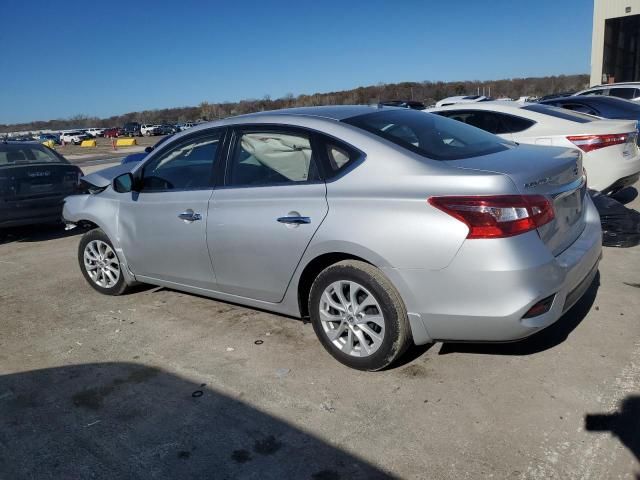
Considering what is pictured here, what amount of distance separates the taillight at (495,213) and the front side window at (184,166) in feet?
6.57

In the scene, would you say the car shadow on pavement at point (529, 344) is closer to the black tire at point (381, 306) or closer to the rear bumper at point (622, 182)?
the black tire at point (381, 306)

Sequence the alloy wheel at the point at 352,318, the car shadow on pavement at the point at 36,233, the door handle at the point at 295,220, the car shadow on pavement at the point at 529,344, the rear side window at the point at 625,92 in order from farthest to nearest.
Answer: the rear side window at the point at 625,92 < the car shadow on pavement at the point at 36,233 < the car shadow on pavement at the point at 529,344 < the door handle at the point at 295,220 < the alloy wheel at the point at 352,318

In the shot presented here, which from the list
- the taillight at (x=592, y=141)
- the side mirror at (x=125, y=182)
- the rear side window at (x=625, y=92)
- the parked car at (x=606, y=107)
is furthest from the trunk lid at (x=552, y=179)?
the rear side window at (x=625, y=92)

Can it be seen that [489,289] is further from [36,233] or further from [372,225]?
[36,233]

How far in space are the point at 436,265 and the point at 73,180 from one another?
7126mm

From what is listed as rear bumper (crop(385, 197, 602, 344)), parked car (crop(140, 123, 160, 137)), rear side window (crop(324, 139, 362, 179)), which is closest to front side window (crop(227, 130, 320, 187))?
rear side window (crop(324, 139, 362, 179))

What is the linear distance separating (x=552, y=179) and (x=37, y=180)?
7241 millimetres

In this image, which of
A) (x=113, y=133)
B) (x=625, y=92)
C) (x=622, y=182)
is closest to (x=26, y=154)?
(x=622, y=182)

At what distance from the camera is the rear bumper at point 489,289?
9.34ft

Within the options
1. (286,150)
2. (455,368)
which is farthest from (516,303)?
(286,150)

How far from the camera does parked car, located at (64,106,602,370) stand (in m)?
2.91

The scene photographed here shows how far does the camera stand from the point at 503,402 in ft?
9.96

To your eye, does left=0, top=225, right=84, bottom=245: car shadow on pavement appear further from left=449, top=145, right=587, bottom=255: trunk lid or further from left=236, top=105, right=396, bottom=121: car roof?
left=449, top=145, right=587, bottom=255: trunk lid

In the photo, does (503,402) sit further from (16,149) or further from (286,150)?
(16,149)
